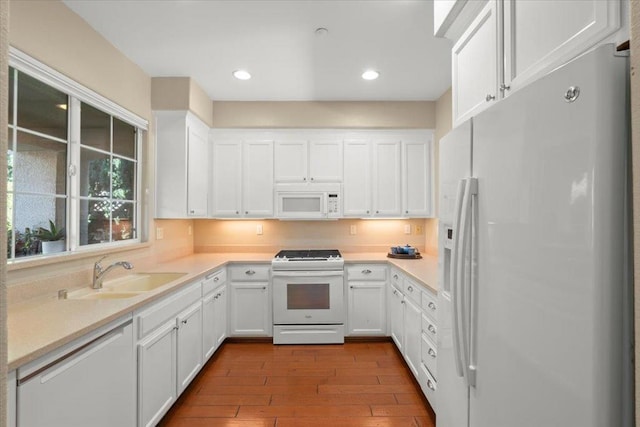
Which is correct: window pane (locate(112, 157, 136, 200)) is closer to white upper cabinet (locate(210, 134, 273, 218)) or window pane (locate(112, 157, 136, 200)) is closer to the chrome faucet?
the chrome faucet

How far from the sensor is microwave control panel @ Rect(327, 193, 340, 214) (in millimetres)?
3621

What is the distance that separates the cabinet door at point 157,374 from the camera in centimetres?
174

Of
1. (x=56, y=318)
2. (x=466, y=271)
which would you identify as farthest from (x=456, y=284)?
(x=56, y=318)

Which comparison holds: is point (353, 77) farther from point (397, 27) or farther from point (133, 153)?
point (133, 153)

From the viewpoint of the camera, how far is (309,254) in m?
3.58

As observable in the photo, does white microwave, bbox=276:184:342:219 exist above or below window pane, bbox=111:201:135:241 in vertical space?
above

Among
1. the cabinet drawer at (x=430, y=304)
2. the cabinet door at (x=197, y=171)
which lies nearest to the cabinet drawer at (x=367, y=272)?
the cabinet drawer at (x=430, y=304)

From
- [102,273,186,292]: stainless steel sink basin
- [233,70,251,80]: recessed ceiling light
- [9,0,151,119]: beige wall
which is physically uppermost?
[233,70,251,80]: recessed ceiling light

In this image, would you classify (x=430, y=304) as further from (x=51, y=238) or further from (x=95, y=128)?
(x=95, y=128)

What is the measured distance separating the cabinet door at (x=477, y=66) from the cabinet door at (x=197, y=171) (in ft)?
8.26

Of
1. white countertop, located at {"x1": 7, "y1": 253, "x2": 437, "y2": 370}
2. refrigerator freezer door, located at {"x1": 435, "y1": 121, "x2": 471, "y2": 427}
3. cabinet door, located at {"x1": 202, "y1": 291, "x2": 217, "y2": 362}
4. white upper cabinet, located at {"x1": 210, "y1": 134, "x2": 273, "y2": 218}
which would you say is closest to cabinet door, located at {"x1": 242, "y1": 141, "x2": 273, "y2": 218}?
white upper cabinet, located at {"x1": 210, "y1": 134, "x2": 273, "y2": 218}

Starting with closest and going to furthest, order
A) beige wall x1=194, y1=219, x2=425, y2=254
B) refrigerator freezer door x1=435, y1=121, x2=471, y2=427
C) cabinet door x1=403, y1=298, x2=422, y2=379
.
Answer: refrigerator freezer door x1=435, y1=121, x2=471, y2=427
cabinet door x1=403, y1=298, x2=422, y2=379
beige wall x1=194, y1=219, x2=425, y2=254

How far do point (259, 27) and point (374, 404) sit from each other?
2760 millimetres

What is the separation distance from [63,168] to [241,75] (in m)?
1.63
